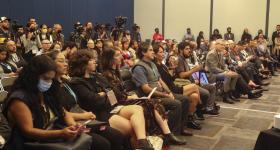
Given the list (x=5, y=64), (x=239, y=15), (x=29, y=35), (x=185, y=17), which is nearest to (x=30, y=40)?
(x=29, y=35)

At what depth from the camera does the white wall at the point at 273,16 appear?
1273cm

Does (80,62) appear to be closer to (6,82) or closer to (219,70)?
(6,82)

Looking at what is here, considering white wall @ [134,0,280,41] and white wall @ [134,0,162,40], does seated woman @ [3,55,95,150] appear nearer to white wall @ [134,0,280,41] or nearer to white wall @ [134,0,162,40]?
white wall @ [134,0,280,41]

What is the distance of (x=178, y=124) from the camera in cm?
394

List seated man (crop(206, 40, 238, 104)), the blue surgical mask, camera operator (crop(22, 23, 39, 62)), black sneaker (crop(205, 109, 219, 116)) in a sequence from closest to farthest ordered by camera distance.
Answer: the blue surgical mask
black sneaker (crop(205, 109, 219, 116))
seated man (crop(206, 40, 238, 104))
camera operator (crop(22, 23, 39, 62))

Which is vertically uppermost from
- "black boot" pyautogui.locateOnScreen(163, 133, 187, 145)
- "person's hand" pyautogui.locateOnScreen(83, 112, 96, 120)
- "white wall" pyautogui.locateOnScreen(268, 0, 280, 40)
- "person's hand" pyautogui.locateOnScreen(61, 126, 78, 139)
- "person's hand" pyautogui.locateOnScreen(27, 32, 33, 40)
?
"white wall" pyautogui.locateOnScreen(268, 0, 280, 40)

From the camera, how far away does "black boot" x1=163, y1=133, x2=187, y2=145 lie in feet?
11.8

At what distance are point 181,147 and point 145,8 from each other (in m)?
11.8

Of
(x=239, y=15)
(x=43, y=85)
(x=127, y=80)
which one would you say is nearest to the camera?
(x=43, y=85)

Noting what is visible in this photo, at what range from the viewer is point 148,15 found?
14914mm

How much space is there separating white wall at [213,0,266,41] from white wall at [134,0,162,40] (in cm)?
230

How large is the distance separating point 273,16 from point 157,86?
1006cm

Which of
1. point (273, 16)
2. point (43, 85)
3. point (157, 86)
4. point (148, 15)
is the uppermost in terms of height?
point (148, 15)

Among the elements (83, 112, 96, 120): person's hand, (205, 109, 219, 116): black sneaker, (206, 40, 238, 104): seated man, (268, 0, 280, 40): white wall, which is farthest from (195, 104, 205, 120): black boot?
(268, 0, 280, 40): white wall
